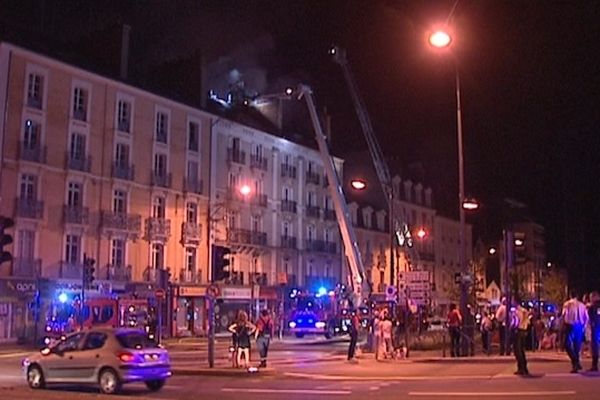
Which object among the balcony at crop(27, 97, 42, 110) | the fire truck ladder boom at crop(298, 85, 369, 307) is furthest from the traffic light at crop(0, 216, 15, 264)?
the balcony at crop(27, 97, 42, 110)

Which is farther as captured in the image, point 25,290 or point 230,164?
point 230,164

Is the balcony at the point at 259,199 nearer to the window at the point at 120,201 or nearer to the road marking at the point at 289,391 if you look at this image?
the window at the point at 120,201

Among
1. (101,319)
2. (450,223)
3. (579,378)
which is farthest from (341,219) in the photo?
(450,223)

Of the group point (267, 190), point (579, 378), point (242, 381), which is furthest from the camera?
point (267, 190)

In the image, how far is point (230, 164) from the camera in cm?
6147

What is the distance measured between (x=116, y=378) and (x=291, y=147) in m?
51.4

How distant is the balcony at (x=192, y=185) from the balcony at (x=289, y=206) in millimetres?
10807

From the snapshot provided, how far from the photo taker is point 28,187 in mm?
46250

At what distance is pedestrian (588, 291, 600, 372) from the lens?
20.1 m

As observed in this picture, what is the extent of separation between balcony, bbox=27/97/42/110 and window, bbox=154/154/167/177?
9784 millimetres

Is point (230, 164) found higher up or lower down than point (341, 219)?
higher up

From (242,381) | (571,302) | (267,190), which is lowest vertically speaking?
(242,381)

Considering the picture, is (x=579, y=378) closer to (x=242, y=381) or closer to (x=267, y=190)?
(x=242, y=381)

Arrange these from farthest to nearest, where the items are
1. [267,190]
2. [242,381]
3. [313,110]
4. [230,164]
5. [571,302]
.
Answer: [267,190]
[230,164]
[313,110]
[242,381]
[571,302]
